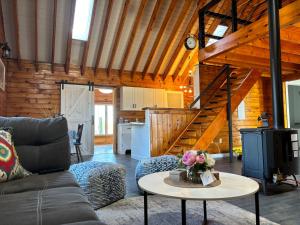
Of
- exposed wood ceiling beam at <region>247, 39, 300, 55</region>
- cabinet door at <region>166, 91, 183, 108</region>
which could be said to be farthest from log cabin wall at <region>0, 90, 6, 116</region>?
exposed wood ceiling beam at <region>247, 39, 300, 55</region>

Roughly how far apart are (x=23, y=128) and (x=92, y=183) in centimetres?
92

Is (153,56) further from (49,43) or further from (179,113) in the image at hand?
(49,43)

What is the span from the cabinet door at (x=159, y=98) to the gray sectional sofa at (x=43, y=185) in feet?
20.4

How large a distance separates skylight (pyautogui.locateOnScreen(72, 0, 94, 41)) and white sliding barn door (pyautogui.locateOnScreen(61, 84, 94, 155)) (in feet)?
5.21

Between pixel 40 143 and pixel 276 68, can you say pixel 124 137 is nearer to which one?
pixel 276 68

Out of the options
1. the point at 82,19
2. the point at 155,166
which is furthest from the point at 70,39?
the point at 155,166

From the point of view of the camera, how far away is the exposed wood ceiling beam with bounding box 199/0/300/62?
3502mm

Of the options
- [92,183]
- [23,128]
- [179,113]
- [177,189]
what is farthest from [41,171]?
[179,113]

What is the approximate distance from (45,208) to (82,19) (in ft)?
21.8

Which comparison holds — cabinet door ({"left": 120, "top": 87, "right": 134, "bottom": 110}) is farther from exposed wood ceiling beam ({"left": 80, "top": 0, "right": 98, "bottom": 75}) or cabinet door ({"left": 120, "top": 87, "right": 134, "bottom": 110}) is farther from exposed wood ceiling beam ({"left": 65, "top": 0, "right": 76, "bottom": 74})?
exposed wood ceiling beam ({"left": 65, "top": 0, "right": 76, "bottom": 74})

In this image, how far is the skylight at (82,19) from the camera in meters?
6.61

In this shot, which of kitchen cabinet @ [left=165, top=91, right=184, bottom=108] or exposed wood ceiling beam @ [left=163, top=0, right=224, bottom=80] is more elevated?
exposed wood ceiling beam @ [left=163, top=0, right=224, bottom=80]

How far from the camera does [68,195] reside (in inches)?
57.9

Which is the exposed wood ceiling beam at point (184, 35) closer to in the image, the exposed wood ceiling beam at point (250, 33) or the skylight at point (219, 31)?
the skylight at point (219, 31)
